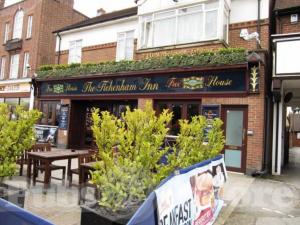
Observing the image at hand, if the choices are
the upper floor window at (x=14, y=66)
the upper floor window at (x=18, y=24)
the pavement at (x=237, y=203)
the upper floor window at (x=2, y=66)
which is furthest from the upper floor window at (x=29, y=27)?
the pavement at (x=237, y=203)

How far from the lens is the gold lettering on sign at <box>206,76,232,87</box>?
33.9 feet

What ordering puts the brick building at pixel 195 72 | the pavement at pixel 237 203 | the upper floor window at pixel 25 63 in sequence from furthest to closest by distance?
the upper floor window at pixel 25 63 → the brick building at pixel 195 72 → the pavement at pixel 237 203

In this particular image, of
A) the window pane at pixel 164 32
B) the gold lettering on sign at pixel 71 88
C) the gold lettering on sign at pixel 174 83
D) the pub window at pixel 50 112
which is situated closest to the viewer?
the gold lettering on sign at pixel 174 83

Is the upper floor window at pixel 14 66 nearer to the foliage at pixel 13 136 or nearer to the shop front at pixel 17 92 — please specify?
the shop front at pixel 17 92

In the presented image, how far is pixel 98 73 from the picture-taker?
13828 mm

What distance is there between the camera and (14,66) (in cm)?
2153

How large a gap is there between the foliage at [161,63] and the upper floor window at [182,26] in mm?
871

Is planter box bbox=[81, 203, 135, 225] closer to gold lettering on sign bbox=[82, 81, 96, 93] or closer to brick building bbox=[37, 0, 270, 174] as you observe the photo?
brick building bbox=[37, 0, 270, 174]

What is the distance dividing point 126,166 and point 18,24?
2233cm

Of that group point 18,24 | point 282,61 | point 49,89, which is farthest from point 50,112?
point 282,61

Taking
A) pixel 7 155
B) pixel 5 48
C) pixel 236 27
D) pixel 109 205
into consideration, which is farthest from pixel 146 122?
pixel 5 48

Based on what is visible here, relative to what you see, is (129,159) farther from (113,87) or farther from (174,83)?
(113,87)

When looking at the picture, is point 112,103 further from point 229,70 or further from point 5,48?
point 5,48

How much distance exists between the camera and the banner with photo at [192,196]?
3.00 metres
